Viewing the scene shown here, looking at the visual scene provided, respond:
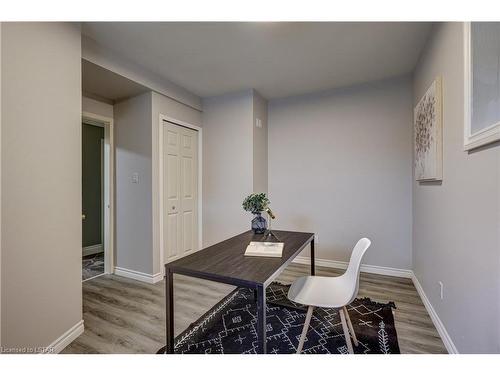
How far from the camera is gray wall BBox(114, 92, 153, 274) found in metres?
2.87

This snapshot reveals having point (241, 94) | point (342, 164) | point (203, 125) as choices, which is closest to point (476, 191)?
point (342, 164)

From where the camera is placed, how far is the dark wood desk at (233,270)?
1.16m

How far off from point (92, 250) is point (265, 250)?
3678mm

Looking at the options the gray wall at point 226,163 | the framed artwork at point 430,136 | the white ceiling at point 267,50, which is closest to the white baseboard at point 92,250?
the gray wall at point 226,163

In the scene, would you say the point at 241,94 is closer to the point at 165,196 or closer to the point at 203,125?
the point at 203,125

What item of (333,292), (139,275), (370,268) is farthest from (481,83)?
(139,275)

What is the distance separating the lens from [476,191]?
49.2 inches

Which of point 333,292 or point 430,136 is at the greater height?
point 430,136

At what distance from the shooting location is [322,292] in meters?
1.63

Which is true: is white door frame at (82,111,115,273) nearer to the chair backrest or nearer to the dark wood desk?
→ the dark wood desk

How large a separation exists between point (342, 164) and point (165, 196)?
2336mm

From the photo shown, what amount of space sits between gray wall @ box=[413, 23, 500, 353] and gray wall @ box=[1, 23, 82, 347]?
2448mm

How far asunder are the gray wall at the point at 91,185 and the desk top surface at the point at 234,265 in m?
3.25

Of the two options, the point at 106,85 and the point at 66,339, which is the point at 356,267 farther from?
the point at 106,85
